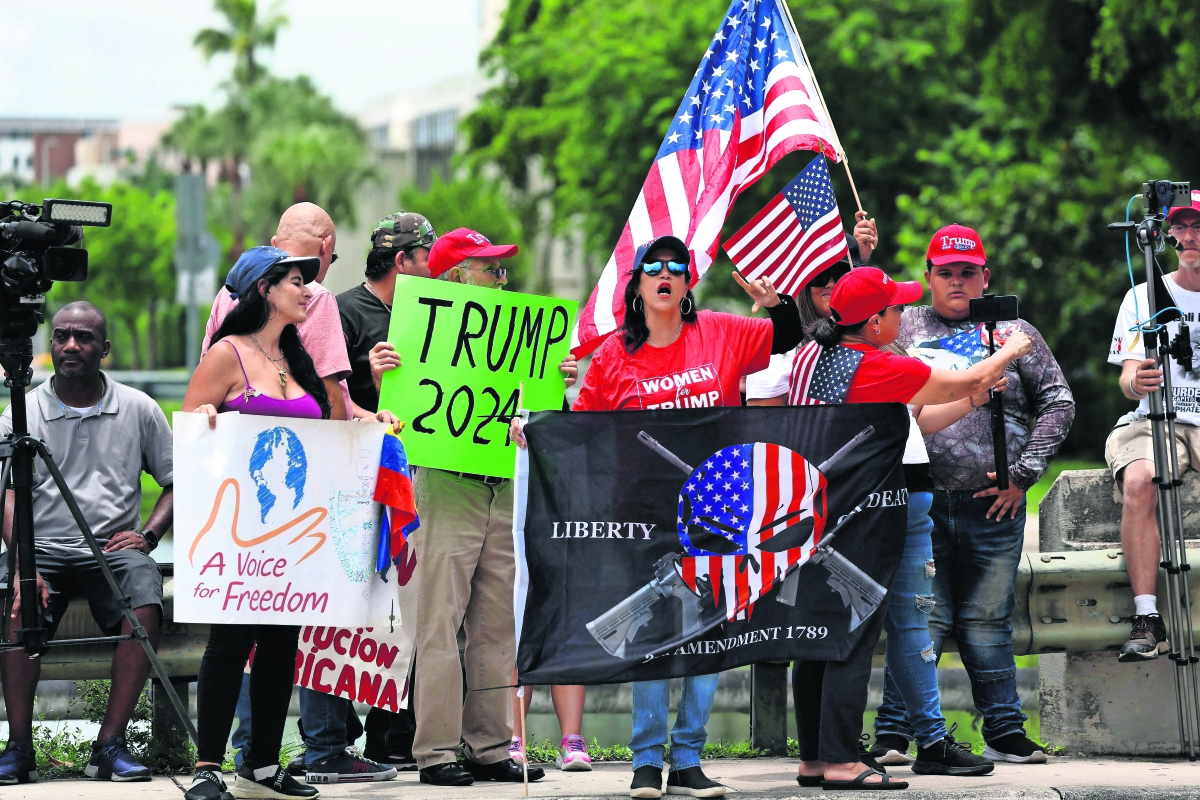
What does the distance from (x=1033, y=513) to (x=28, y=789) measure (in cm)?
1470

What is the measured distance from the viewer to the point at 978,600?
666cm

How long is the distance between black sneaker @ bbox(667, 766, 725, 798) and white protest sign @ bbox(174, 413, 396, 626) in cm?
127

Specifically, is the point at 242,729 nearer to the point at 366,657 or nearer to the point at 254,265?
the point at 366,657

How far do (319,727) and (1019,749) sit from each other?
290 centimetres

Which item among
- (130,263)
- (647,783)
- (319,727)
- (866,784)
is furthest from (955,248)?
(130,263)

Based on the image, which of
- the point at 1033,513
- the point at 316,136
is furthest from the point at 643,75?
the point at 316,136

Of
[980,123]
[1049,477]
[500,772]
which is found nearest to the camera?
[500,772]

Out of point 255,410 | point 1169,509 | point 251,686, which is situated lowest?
point 251,686

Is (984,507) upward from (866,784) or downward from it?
upward

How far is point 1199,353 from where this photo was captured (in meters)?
7.05

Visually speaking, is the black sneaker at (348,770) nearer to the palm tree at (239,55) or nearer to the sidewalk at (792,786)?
the sidewalk at (792,786)

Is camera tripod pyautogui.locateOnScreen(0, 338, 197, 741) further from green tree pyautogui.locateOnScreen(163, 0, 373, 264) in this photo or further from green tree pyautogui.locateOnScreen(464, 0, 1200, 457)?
green tree pyautogui.locateOnScreen(163, 0, 373, 264)

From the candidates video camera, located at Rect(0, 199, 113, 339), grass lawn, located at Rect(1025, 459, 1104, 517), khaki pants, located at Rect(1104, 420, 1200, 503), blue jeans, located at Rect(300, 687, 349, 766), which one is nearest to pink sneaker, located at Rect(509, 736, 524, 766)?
blue jeans, located at Rect(300, 687, 349, 766)

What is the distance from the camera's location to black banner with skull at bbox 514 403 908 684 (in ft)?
19.6
